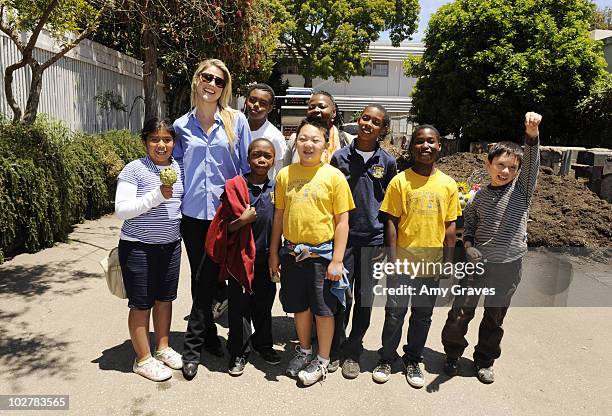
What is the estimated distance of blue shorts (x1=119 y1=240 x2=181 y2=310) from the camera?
3.09 metres

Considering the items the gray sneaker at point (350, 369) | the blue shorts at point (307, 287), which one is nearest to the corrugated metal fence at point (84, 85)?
the blue shorts at point (307, 287)

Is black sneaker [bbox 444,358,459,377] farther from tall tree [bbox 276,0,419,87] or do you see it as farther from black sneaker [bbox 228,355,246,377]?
tall tree [bbox 276,0,419,87]

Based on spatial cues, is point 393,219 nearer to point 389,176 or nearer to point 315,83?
point 389,176

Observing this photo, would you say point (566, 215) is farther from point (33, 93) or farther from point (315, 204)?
point (33, 93)

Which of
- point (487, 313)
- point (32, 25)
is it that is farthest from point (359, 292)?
point (32, 25)

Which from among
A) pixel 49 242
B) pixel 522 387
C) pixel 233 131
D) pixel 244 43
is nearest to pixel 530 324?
pixel 522 387

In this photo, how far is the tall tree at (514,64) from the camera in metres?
11.3

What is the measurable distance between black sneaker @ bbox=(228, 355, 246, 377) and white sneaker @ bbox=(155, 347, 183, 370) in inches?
13.4

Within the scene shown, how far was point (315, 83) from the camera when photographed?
3738 centimetres

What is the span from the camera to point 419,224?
315 centimetres

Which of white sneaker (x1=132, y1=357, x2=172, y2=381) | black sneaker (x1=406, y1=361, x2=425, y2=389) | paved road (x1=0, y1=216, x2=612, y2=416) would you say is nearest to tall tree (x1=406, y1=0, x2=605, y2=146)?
paved road (x1=0, y1=216, x2=612, y2=416)

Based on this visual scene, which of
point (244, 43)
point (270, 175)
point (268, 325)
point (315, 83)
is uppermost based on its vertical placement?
point (315, 83)

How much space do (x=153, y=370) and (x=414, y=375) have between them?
1.71 metres

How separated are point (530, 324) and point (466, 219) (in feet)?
4.90
